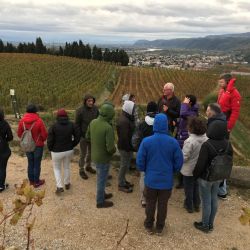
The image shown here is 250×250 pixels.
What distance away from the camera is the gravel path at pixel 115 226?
179 inches

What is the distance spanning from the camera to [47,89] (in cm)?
2270

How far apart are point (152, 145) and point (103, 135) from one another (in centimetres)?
96

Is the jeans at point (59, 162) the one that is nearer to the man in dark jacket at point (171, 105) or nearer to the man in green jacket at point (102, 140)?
the man in green jacket at point (102, 140)

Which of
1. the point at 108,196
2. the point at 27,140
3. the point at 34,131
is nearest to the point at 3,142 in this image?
the point at 27,140

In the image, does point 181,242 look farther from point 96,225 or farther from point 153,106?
point 153,106

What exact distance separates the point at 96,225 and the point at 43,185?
1630 millimetres

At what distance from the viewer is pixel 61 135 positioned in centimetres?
545

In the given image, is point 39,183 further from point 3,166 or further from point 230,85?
point 230,85

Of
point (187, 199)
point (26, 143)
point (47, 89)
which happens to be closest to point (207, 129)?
point (187, 199)

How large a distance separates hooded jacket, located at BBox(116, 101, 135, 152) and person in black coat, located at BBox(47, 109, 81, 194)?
0.73 meters

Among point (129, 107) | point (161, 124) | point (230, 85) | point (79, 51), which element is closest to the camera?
point (161, 124)

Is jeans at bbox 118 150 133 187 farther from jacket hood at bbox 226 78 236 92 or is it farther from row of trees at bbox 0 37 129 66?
row of trees at bbox 0 37 129 66

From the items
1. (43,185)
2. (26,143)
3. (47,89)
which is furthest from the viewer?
(47,89)

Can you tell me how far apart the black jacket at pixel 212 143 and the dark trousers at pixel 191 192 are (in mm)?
682
